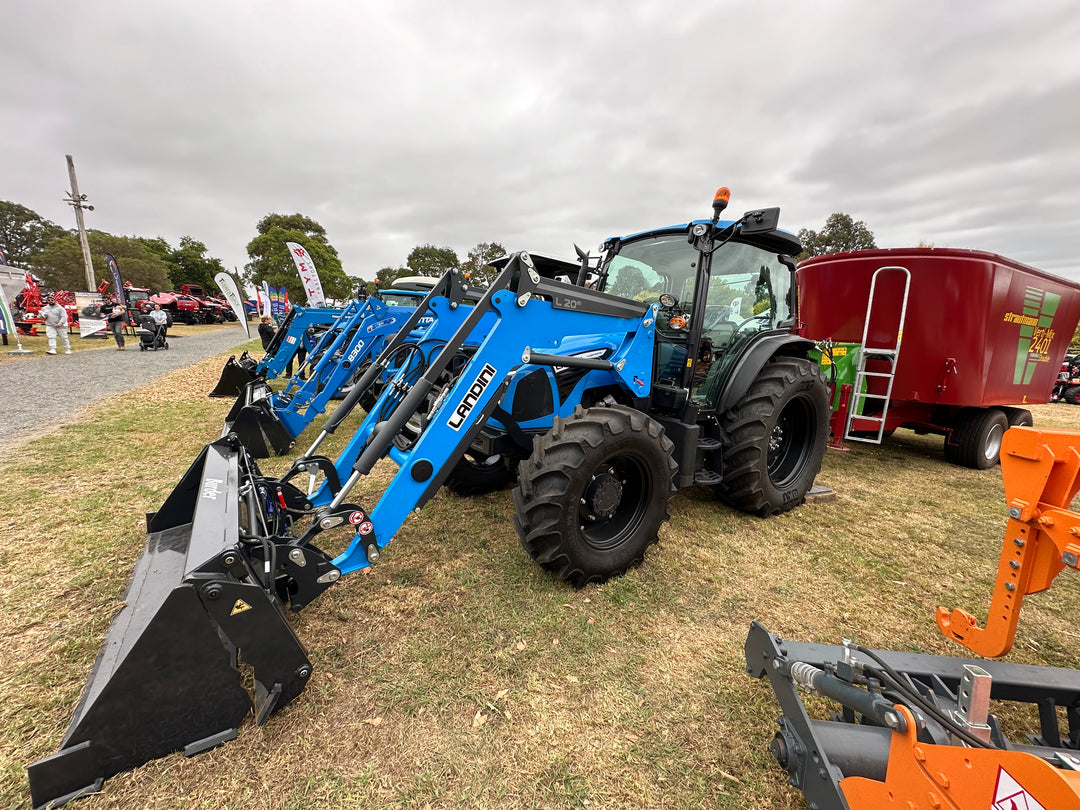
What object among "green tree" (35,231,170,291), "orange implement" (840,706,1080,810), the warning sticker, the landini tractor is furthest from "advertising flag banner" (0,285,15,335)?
"green tree" (35,231,170,291)

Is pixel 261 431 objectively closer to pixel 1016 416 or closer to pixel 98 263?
pixel 1016 416

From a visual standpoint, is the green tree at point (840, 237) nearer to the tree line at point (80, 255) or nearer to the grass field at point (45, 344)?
the grass field at point (45, 344)

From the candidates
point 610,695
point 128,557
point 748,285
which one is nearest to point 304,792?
point 610,695

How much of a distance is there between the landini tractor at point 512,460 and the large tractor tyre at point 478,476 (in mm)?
167

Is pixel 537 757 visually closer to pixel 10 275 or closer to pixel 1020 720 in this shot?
pixel 1020 720

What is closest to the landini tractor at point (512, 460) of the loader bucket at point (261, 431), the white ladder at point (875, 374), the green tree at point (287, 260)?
the loader bucket at point (261, 431)

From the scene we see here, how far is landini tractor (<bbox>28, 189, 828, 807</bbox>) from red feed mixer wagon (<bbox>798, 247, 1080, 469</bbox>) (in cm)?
206

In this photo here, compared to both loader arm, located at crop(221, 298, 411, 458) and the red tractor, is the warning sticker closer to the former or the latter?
loader arm, located at crop(221, 298, 411, 458)

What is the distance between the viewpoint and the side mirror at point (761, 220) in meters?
3.10

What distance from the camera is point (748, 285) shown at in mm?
4039

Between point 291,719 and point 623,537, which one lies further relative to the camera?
point 623,537

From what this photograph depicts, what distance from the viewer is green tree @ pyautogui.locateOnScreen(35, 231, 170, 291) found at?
35750 mm

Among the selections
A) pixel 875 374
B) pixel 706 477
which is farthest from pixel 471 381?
pixel 875 374

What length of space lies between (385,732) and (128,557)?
231cm
